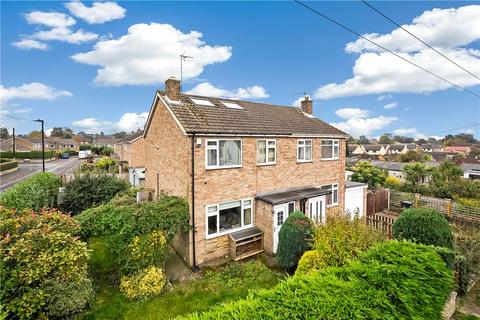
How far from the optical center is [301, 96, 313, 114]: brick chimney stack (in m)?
18.1

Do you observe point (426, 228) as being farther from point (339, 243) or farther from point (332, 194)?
point (332, 194)

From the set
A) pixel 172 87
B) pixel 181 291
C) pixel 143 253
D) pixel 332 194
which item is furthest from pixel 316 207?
pixel 172 87

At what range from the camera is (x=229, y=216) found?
1134 cm

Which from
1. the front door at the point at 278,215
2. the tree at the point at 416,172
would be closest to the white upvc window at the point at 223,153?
the front door at the point at 278,215

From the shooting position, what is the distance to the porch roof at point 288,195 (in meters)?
11.4

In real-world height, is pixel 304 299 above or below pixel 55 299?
above

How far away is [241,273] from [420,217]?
648cm

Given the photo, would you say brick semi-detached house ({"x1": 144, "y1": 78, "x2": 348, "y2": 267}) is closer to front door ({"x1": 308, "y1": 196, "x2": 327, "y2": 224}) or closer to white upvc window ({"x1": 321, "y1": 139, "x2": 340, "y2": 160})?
front door ({"x1": 308, "y1": 196, "x2": 327, "y2": 224})

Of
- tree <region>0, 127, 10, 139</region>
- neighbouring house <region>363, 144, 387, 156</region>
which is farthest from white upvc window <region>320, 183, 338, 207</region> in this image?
tree <region>0, 127, 10, 139</region>

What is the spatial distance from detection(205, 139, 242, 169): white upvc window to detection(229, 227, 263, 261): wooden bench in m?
3.23

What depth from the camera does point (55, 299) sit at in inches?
218

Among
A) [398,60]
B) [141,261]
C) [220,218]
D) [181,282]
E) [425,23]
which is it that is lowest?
[181,282]

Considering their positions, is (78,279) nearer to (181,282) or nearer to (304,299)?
(181,282)

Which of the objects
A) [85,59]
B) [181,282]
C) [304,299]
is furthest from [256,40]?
[304,299]
